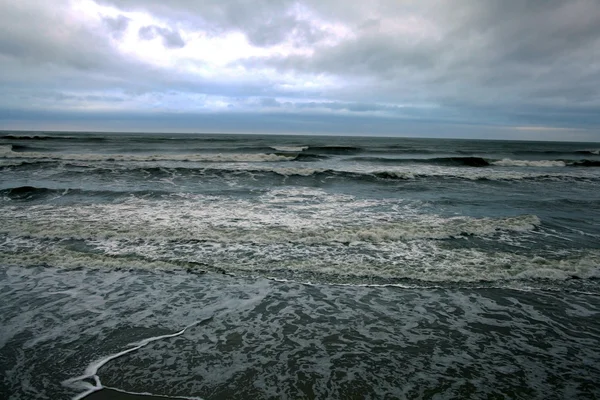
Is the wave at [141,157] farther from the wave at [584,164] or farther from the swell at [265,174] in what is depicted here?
the wave at [584,164]

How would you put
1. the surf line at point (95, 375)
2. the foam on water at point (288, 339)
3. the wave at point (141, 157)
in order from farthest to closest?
1. the wave at point (141, 157)
2. the foam on water at point (288, 339)
3. the surf line at point (95, 375)

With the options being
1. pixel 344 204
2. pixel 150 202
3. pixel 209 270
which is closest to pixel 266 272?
pixel 209 270

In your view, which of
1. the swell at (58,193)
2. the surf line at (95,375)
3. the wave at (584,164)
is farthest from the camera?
the wave at (584,164)

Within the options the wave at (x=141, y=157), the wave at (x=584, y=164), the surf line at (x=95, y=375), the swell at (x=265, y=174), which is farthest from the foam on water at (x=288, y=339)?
the wave at (x=584, y=164)

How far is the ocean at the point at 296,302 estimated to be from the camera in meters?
3.57

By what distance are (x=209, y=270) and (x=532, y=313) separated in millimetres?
5256

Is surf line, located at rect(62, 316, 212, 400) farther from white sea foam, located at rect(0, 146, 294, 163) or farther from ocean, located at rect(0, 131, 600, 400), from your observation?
white sea foam, located at rect(0, 146, 294, 163)

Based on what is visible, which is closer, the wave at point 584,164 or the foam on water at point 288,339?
the foam on water at point 288,339

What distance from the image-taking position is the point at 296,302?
5312mm

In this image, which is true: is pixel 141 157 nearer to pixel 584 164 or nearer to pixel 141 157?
pixel 141 157

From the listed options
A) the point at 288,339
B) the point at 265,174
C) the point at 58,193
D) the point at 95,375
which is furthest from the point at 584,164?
the point at 95,375

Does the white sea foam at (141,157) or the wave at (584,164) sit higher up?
the wave at (584,164)

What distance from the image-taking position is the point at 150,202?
12984mm

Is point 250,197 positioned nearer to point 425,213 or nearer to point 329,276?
point 425,213
